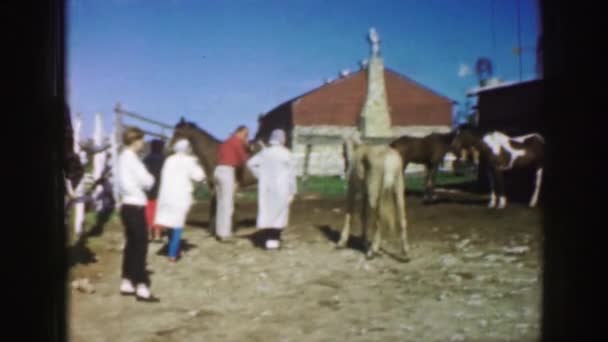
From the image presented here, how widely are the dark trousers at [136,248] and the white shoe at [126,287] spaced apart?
0.08 feet

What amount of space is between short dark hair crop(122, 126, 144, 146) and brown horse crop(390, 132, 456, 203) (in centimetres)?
216

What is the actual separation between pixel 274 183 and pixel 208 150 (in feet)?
2.61

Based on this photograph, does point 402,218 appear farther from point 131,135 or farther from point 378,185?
point 131,135

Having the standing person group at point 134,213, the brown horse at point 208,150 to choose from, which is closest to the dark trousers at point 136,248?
the standing person group at point 134,213

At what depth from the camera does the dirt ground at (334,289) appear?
2389 mm

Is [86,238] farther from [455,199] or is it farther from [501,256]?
[455,199]

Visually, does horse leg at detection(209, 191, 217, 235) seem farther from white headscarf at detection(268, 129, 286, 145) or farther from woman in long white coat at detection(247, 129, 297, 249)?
white headscarf at detection(268, 129, 286, 145)

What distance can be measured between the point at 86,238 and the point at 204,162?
1010mm

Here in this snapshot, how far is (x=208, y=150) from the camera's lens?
3.85 metres

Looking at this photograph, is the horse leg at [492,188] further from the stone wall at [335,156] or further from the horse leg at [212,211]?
the horse leg at [212,211]

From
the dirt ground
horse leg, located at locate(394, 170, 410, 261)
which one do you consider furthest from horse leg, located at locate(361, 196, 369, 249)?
horse leg, located at locate(394, 170, 410, 261)

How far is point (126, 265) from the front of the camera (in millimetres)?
2830

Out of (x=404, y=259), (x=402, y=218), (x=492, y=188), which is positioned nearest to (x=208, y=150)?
(x=402, y=218)

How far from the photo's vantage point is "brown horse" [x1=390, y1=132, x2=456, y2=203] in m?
4.23
